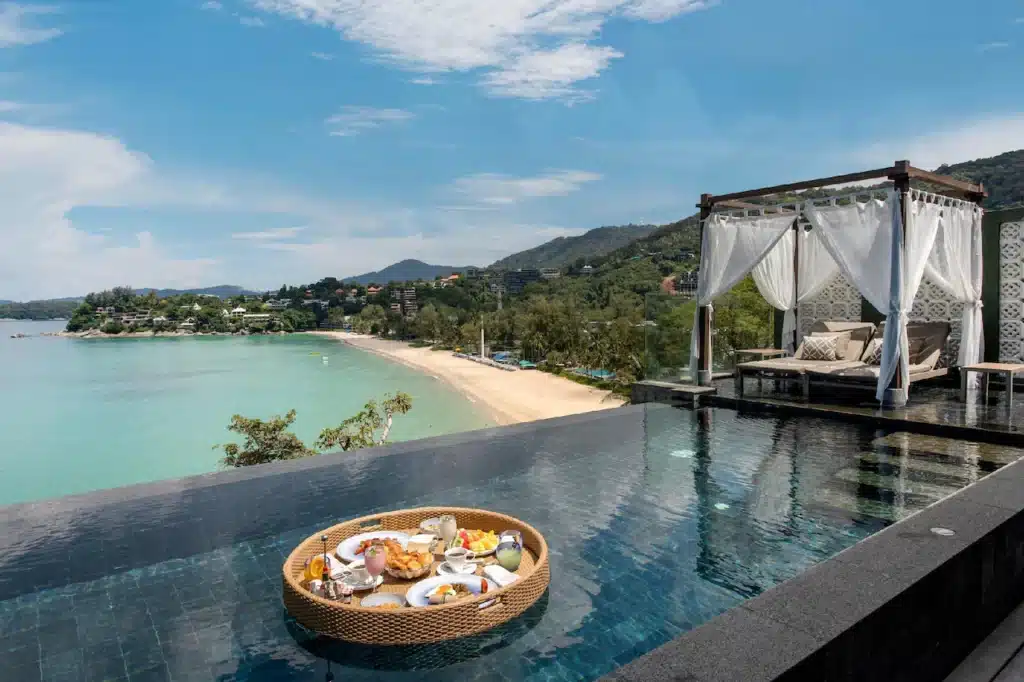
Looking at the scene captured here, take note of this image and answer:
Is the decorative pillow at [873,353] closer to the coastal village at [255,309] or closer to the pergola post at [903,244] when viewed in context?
the pergola post at [903,244]

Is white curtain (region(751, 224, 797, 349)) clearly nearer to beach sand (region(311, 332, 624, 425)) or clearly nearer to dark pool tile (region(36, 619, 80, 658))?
dark pool tile (region(36, 619, 80, 658))

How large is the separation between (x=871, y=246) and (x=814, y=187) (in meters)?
0.78

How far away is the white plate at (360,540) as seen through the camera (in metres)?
2.72

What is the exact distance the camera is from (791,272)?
8.63m

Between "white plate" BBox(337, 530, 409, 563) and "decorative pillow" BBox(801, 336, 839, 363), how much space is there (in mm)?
6164

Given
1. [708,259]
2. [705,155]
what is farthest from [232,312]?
[708,259]

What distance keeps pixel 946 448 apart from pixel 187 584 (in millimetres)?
5238

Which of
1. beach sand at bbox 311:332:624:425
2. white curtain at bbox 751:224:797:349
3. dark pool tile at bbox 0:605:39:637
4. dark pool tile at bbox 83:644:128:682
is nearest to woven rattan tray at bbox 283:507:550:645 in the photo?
dark pool tile at bbox 83:644:128:682

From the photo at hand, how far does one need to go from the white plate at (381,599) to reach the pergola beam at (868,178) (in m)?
5.75

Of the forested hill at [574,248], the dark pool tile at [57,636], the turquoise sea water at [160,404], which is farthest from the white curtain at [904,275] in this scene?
the forested hill at [574,248]

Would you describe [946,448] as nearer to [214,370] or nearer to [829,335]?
[829,335]

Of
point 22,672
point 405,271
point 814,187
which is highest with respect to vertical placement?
point 405,271

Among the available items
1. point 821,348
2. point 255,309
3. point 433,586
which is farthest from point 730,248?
point 255,309

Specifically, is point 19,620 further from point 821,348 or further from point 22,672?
point 821,348
